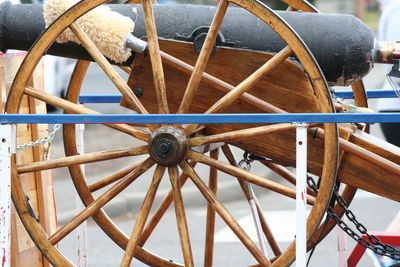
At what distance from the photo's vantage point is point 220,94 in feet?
11.2

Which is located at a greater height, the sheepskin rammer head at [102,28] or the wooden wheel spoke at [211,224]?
the sheepskin rammer head at [102,28]

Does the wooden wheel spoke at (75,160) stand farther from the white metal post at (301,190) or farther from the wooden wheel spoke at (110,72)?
the white metal post at (301,190)

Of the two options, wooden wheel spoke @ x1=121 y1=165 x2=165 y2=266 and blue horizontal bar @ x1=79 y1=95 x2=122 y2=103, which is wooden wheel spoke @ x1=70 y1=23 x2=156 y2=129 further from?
blue horizontal bar @ x1=79 y1=95 x2=122 y2=103

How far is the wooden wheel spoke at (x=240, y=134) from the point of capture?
3094mm

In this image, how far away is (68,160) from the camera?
10.9ft

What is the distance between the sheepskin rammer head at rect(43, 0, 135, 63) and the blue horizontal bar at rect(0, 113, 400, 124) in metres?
0.45

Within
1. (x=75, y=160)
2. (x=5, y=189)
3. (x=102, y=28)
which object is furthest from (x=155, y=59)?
(x=5, y=189)

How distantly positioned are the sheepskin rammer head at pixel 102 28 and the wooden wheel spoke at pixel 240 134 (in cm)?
51

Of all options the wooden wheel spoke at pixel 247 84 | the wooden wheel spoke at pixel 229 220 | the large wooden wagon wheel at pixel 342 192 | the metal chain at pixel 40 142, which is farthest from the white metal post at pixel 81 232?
the large wooden wagon wheel at pixel 342 192

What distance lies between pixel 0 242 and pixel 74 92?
111 cm

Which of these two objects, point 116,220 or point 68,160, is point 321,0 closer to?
point 116,220

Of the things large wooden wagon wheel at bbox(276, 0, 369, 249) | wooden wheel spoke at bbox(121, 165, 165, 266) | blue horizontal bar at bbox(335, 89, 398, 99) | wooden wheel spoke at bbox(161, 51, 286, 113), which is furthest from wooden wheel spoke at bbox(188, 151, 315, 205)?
blue horizontal bar at bbox(335, 89, 398, 99)

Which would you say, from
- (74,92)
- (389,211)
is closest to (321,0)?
(389,211)

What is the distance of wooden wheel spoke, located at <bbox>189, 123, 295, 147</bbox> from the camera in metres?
3.09
